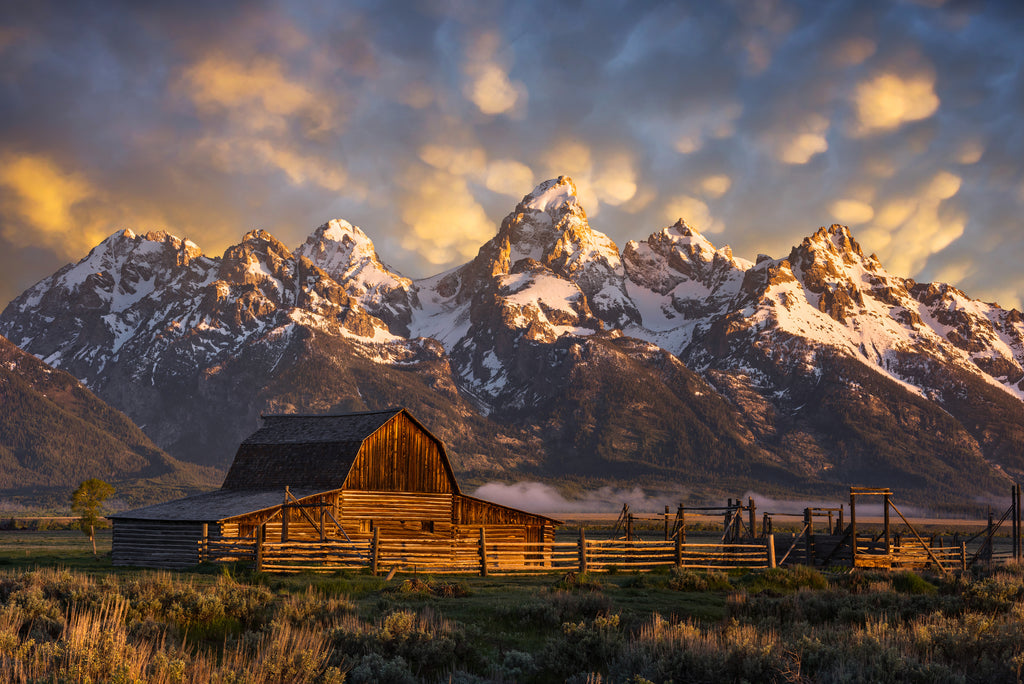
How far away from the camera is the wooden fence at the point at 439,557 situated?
33.0m

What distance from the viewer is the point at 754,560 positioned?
36750 millimetres

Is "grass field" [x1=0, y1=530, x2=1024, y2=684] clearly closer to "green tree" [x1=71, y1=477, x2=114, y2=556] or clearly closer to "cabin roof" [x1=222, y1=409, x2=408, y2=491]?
"cabin roof" [x1=222, y1=409, x2=408, y2=491]

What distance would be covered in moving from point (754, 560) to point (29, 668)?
31.6 metres

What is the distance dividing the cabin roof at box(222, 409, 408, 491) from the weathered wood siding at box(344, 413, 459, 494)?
0.53 meters

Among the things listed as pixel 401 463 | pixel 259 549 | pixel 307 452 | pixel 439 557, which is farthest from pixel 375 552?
pixel 307 452

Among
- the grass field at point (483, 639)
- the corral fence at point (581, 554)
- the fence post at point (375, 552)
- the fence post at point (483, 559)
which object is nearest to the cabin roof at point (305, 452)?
the corral fence at point (581, 554)

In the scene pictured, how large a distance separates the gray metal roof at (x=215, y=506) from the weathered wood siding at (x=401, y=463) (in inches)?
98.2

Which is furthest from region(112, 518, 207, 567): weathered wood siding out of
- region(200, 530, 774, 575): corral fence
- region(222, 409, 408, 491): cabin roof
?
region(222, 409, 408, 491): cabin roof

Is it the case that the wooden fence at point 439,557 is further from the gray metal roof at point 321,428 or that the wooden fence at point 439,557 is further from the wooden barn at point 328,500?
the gray metal roof at point 321,428

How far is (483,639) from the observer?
53.9 feet

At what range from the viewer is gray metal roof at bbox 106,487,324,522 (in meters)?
37.0

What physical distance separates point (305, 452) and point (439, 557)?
11759 millimetres

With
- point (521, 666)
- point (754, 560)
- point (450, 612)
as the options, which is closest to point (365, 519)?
point (754, 560)

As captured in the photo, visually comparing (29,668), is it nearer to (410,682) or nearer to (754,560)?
(410,682)
